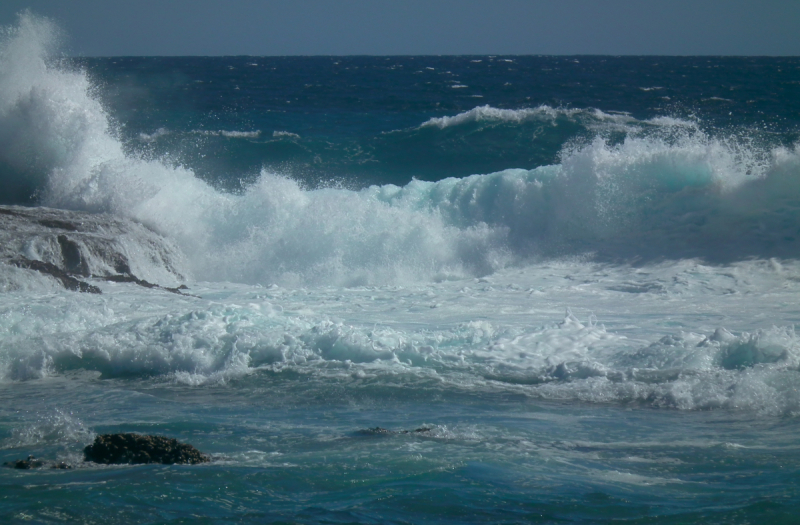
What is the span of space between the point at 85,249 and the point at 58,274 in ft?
2.82

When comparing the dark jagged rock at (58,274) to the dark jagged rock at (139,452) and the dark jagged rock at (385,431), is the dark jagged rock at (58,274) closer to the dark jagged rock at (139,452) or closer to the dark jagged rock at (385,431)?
the dark jagged rock at (139,452)

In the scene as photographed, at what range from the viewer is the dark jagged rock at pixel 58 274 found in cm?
1013

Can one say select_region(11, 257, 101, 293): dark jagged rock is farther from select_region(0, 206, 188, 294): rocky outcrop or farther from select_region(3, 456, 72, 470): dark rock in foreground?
select_region(3, 456, 72, 470): dark rock in foreground

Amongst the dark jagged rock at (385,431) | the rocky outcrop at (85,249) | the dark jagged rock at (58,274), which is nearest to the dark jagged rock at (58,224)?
the rocky outcrop at (85,249)

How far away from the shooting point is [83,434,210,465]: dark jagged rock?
4980mm

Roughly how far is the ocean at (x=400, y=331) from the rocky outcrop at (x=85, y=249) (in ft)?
0.17

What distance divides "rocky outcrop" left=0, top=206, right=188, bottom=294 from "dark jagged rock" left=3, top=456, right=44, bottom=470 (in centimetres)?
546

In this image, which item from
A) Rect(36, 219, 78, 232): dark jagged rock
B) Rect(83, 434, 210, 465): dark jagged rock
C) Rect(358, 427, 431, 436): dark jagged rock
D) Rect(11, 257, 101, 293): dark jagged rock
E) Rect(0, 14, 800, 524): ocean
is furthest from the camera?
Rect(36, 219, 78, 232): dark jagged rock

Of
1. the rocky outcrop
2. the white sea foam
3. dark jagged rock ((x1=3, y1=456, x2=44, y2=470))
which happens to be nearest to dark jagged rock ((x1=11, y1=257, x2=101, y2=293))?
the rocky outcrop

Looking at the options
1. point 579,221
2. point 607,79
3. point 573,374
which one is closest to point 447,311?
point 573,374

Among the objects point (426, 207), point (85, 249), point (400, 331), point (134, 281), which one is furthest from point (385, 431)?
point (426, 207)

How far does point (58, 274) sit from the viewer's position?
10.4m

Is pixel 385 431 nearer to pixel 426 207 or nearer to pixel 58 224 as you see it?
pixel 58 224

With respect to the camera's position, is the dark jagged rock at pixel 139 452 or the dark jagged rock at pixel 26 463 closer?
the dark jagged rock at pixel 26 463
